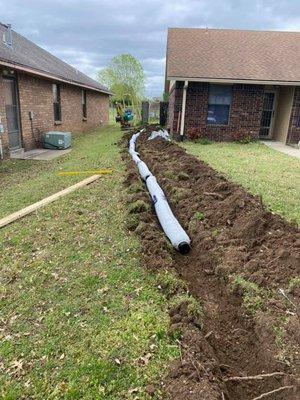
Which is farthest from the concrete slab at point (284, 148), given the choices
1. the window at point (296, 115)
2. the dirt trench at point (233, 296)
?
the dirt trench at point (233, 296)

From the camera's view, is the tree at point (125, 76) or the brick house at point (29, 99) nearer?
the brick house at point (29, 99)

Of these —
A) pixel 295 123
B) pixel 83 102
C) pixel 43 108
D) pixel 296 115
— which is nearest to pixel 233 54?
pixel 296 115

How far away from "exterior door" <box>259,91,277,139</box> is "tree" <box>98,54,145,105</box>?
16645 millimetres

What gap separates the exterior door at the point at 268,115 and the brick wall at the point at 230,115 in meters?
1.07

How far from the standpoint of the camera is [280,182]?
688cm

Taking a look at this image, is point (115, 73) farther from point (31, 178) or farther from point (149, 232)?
point (149, 232)

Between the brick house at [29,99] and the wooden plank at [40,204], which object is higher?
the brick house at [29,99]

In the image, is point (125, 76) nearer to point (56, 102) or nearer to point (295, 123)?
point (56, 102)

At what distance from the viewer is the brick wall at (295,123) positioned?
13.4 m

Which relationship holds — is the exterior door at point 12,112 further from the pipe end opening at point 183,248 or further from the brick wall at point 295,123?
the brick wall at point 295,123

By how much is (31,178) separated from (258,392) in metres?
7.14

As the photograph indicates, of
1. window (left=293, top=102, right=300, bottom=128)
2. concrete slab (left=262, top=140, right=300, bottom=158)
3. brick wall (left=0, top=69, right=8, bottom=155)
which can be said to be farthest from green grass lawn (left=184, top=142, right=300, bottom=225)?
brick wall (left=0, top=69, right=8, bottom=155)

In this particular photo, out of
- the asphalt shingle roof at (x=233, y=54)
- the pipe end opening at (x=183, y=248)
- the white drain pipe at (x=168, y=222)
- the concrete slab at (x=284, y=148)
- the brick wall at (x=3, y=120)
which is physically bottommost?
the pipe end opening at (x=183, y=248)

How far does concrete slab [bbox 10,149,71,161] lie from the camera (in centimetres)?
1078
